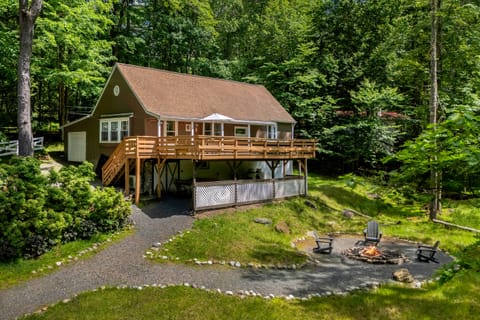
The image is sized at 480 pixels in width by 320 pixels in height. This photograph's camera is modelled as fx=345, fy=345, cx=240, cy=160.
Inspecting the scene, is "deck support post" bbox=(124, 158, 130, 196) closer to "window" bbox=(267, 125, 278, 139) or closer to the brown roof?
the brown roof

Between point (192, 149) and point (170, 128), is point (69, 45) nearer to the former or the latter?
point (170, 128)

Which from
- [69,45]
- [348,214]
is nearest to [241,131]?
[348,214]

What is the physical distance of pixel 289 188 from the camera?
1922cm


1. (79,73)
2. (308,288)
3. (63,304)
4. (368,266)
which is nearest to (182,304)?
(63,304)

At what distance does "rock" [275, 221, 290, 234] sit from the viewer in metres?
14.9

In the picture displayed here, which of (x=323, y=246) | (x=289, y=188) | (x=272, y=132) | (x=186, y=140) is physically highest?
(x=272, y=132)

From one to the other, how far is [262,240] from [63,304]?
7.53 meters

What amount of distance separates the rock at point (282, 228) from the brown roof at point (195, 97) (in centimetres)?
769

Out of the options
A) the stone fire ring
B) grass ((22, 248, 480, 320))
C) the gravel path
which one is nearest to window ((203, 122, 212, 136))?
the stone fire ring

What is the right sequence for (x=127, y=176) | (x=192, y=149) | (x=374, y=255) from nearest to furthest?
(x=374, y=255), (x=192, y=149), (x=127, y=176)

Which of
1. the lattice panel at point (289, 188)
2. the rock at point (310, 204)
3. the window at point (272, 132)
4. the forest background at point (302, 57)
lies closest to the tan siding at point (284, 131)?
the window at point (272, 132)

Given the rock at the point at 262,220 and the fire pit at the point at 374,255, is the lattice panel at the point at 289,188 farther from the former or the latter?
the fire pit at the point at 374,255

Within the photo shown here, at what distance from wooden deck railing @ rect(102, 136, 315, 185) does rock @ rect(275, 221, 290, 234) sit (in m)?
3.61

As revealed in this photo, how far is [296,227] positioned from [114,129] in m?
11.8
